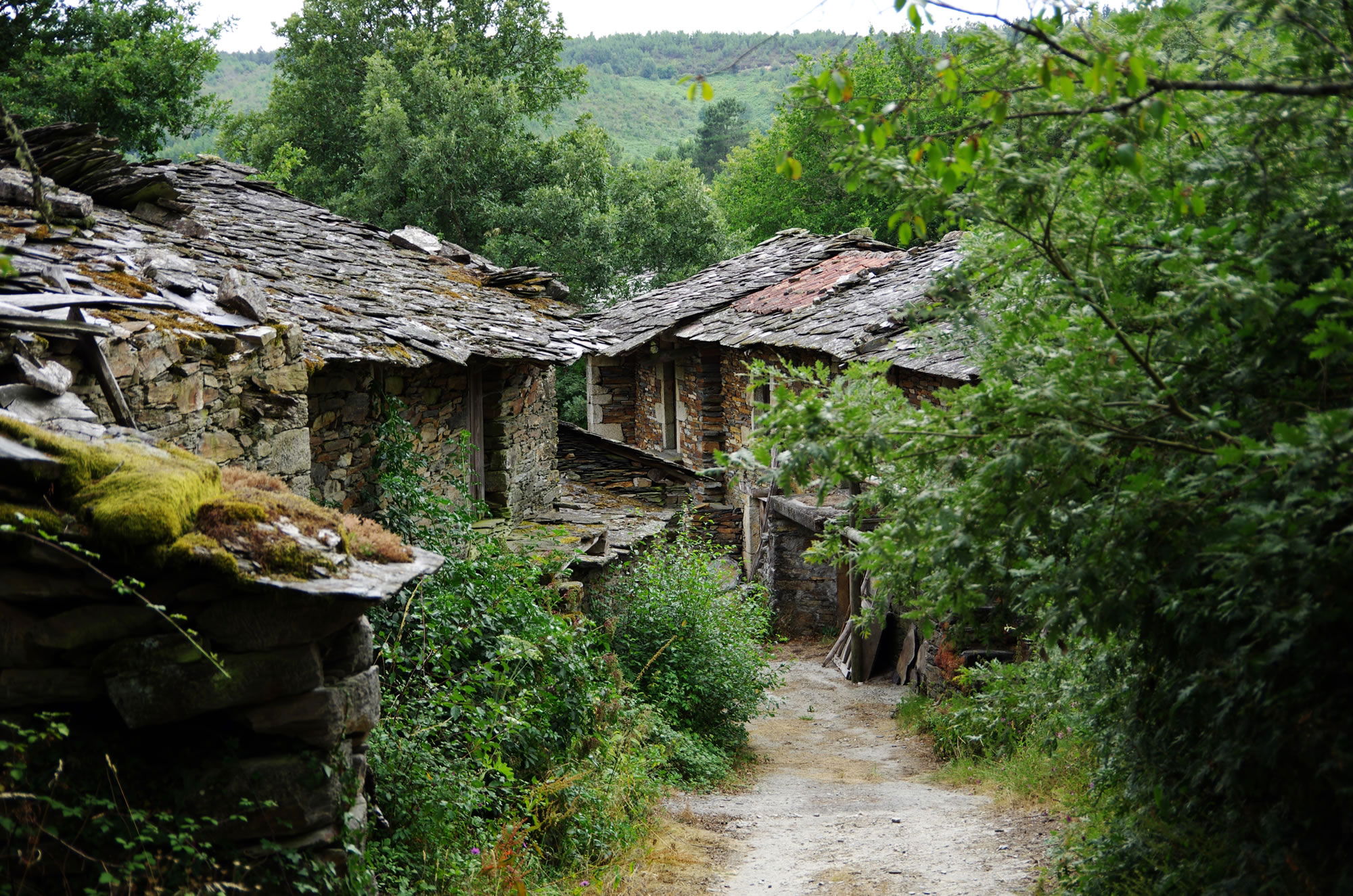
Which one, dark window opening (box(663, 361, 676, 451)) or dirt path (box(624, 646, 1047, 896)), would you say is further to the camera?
dark window opening (box(663, 361, 676, 451))

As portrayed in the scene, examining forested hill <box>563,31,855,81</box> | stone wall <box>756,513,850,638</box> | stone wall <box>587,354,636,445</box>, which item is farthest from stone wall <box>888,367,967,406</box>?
forested hill <box>563,31,855,81</box>

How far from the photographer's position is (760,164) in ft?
101

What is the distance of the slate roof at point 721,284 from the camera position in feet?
57.9

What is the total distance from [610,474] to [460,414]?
10.7 ft

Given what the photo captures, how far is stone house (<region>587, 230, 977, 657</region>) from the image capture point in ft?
42.1

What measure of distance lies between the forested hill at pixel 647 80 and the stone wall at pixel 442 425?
37199 mm

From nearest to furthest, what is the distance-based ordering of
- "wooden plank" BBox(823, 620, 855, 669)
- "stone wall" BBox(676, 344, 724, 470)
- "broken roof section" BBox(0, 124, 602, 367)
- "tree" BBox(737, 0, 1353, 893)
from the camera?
"tree" BBox(737, 0, 1353, 893), "broken roof section" BBox(0, 124, 602, 367), "wooden plank" BBox(823, 620, 855, 669), "stone wall" BBox(676, 344, 724, 470)

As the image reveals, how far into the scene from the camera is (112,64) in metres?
14.3

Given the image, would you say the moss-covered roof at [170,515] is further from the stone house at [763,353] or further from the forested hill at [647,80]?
the forested hill at [647,80]

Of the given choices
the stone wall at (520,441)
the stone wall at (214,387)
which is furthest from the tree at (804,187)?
the stone wall at (214,387)

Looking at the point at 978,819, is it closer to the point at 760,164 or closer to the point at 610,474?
the point at 610,474

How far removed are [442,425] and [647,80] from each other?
193ft

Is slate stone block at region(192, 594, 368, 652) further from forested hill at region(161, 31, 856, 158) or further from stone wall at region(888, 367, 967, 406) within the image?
forested hill at region(161, 31, 856, 158)

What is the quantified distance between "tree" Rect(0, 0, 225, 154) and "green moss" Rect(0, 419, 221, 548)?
42.6 feet
